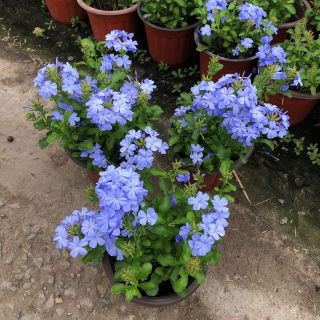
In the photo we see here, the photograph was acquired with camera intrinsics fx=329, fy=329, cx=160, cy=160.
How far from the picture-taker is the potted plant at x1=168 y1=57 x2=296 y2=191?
1.69 metres

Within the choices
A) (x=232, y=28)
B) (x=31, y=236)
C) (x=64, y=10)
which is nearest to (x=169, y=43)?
(x=232, y=28)

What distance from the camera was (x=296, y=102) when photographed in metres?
2.66

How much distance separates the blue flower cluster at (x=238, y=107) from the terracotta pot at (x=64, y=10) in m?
2.44

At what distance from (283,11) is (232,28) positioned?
59cm

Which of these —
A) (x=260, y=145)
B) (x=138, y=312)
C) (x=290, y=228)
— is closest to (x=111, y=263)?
(x=138, y=312)

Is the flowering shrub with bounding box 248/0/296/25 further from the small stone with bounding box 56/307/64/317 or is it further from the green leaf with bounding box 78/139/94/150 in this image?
the small stone with bounding box 56/307/64/317

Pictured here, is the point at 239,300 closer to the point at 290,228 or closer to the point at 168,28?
the point at 290,228

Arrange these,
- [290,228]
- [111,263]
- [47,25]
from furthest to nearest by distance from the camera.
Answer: [47,25], [290,228], [111,263]

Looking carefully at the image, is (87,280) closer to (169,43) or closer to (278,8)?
(169,43)

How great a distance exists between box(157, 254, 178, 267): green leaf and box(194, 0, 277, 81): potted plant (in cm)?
155

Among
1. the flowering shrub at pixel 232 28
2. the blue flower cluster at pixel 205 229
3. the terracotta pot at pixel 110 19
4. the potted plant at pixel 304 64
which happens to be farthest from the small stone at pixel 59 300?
the terracotta pot at pixel 110 19

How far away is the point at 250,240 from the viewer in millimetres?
2523

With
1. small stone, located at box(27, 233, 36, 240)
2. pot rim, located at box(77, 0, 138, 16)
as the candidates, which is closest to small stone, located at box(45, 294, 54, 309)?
small stone, located at box(27, 233, 36, 240)

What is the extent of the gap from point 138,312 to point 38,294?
70 centimetres
